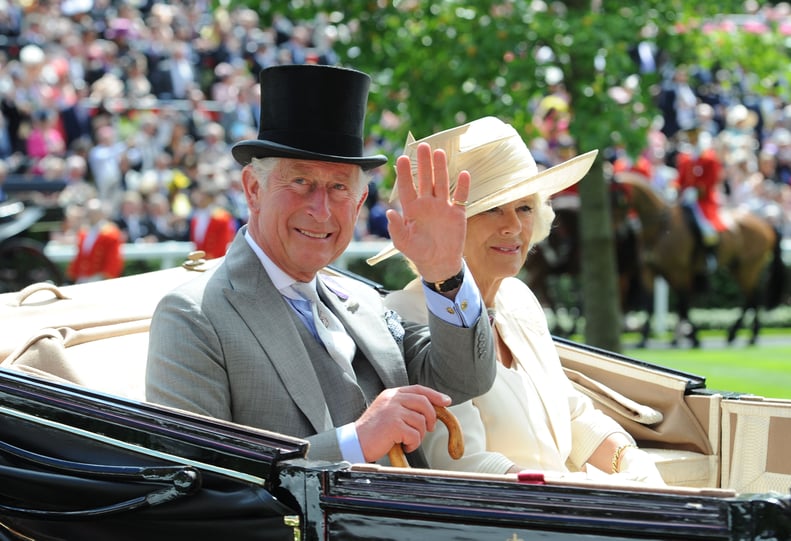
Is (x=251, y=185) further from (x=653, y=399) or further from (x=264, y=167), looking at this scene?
(x=653, y=399)

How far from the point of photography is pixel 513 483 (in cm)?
208

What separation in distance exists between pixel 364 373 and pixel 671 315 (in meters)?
11.6

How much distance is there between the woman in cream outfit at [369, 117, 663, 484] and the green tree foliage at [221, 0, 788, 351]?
14.5 ft

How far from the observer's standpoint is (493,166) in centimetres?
326

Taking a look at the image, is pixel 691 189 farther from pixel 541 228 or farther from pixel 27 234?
pixel 541 228

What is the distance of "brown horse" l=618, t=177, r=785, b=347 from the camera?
12883 millimetres

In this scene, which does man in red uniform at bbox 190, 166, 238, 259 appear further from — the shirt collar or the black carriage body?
the black carriage body

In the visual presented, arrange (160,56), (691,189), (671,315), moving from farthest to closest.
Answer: (160,56) → (671,315) → (691,189)

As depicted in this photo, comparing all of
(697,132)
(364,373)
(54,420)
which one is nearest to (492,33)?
(364,373)

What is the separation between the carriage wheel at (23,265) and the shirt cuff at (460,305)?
27.9ft

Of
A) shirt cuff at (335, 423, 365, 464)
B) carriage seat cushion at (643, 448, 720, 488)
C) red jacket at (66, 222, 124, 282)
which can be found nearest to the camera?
shirt cuff at (335, 423, 365, 464)

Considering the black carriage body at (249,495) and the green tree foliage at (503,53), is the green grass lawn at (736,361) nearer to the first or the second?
the green tree foliage at (503,53)

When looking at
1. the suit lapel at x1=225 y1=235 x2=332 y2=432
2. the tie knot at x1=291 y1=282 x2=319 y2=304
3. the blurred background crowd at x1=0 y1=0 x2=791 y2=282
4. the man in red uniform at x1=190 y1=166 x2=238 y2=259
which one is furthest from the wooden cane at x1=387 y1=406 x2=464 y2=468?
the man in red uniform at x1=190 y1=166 x2=238 y2=259

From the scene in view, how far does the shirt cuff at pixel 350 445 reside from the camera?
249 cm
